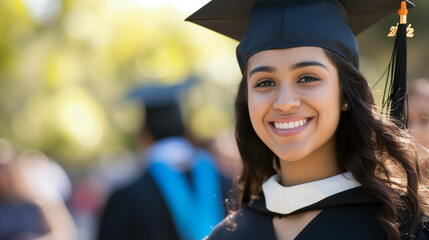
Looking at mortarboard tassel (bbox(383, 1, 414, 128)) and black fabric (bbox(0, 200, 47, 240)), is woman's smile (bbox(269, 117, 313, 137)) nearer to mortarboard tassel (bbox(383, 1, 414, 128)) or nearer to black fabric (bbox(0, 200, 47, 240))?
mortarboard tassel (bbox(383, 1, 414, 128))

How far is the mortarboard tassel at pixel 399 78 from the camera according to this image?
9.45ft

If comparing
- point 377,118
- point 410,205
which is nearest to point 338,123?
point 377,118

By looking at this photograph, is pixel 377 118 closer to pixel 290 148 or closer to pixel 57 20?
pixel 290 148

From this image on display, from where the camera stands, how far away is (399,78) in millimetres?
2934

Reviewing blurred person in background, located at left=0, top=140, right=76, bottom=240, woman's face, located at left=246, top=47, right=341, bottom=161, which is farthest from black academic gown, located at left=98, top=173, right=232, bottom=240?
woman's face, located at left=246, top=47, right=341, bottom=161

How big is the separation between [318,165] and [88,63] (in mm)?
6115

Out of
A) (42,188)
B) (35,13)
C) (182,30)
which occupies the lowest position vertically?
(42,188)

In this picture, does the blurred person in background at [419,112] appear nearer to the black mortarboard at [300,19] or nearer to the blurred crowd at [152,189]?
the blurred crowd at [152,189]

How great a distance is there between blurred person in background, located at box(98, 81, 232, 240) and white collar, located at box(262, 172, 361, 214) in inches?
68.8

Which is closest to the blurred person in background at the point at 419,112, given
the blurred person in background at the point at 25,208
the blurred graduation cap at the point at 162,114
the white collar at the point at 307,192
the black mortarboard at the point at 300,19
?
the black mortarboard at the point at 300,19

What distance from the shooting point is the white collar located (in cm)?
278

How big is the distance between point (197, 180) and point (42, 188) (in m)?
1.52

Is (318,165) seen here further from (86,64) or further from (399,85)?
(86,64)

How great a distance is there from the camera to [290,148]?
278 cm
